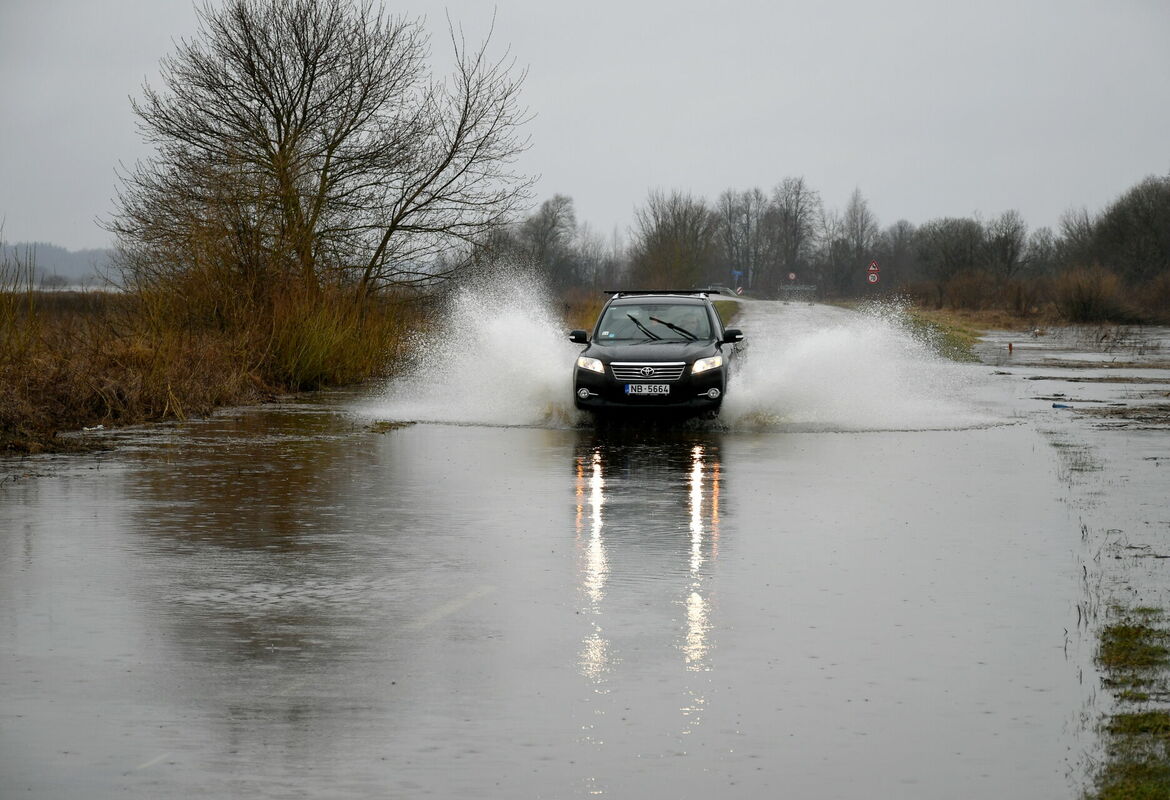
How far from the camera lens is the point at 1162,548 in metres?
10.3

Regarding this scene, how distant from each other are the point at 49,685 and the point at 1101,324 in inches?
2546

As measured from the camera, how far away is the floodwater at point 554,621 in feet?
17.8

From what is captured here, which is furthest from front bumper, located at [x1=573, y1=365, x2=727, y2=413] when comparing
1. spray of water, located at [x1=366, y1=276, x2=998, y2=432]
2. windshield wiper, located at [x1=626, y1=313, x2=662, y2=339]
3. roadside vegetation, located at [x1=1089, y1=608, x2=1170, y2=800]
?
roadside vegetation, located at [x1=1089, y1=608, x2=1170, y2=800]

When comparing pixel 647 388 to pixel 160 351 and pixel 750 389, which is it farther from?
pixel 160 351

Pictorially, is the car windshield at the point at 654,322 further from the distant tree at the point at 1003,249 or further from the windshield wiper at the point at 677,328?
the distant tree at the point at 1003,249

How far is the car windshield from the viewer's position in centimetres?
2055

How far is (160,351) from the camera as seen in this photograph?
Answer: 23.1 metres

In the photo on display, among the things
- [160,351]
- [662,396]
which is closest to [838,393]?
[662,396]

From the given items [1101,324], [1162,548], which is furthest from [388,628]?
[1101,324]

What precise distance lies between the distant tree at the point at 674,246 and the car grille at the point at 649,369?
71723 millimetres

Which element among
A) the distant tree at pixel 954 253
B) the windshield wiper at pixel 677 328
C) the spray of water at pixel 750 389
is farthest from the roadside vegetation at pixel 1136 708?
the distant tree at pixel 954 253

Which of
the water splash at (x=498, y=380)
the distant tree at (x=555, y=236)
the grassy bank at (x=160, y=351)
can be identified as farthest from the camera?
the distant tree at (x=555, y=236)

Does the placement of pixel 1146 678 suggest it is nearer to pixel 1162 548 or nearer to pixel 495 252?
pixel 1162 548

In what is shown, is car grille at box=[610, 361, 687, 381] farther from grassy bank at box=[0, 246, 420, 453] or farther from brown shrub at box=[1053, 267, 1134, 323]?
brown shrub at box=[1053, 267, 1134, 323]
